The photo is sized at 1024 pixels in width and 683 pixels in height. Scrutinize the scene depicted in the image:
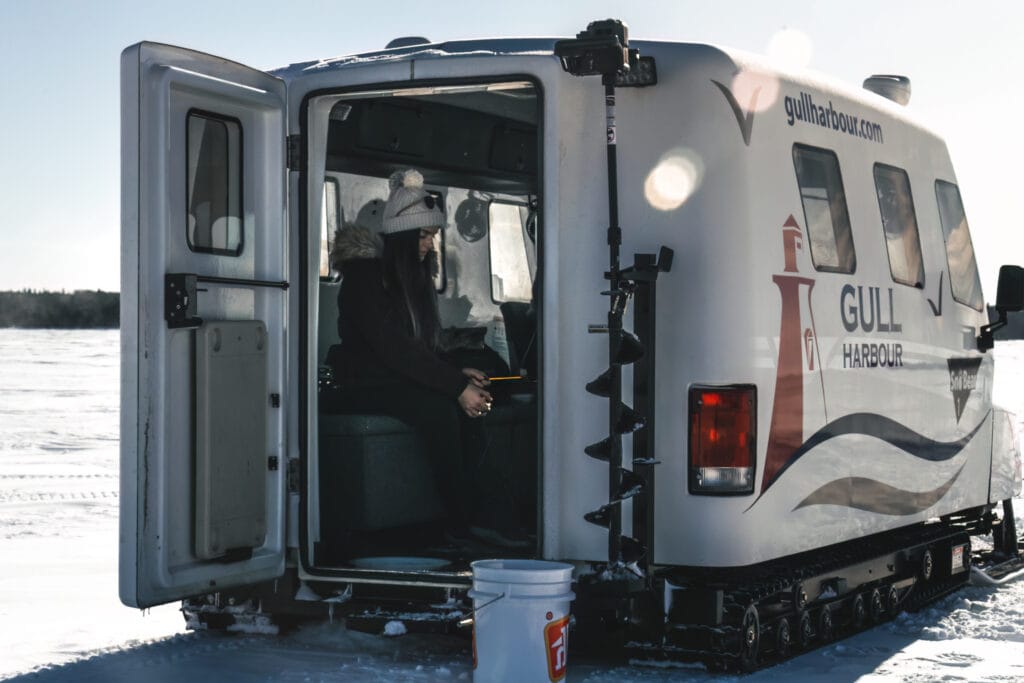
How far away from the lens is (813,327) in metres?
6.79

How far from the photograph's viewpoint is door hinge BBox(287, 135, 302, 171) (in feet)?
21.7

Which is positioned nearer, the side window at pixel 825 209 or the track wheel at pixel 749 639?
the track wheel at pixel 749 639

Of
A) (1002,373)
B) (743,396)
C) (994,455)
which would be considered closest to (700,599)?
(743,396)

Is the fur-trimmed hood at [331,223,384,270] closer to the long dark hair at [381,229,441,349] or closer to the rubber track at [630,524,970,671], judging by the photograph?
the long dark hair at [381,229,441,349]

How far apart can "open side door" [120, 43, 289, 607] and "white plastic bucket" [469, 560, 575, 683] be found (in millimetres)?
1103

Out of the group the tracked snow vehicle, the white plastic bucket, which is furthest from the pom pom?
the white plastic bucket

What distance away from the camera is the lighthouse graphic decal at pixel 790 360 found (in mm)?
6422

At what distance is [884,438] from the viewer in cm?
753

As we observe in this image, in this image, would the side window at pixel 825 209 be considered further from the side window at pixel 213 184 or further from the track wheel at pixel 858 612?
the side window at pixel 213 184

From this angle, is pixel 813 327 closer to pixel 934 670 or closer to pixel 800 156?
pixel 800 156

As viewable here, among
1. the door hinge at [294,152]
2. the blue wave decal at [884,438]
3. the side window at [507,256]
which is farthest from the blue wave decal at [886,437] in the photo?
the side window at [507,256]

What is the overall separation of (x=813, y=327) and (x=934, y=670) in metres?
1.55

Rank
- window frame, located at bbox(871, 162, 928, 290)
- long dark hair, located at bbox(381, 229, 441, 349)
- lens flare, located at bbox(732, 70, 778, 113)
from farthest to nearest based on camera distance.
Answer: window frame, located at bbox(871, 162, 928, 290), long dark hair, located at bbox(381, 229, 441, 349), lens flare, located at bbox(732, 70, 778, 113)

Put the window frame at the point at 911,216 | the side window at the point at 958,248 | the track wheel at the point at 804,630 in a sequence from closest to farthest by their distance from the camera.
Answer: the track wheel at the point at 804,630, the window frame at the point at 911,216, the side window at the point at 958,248
